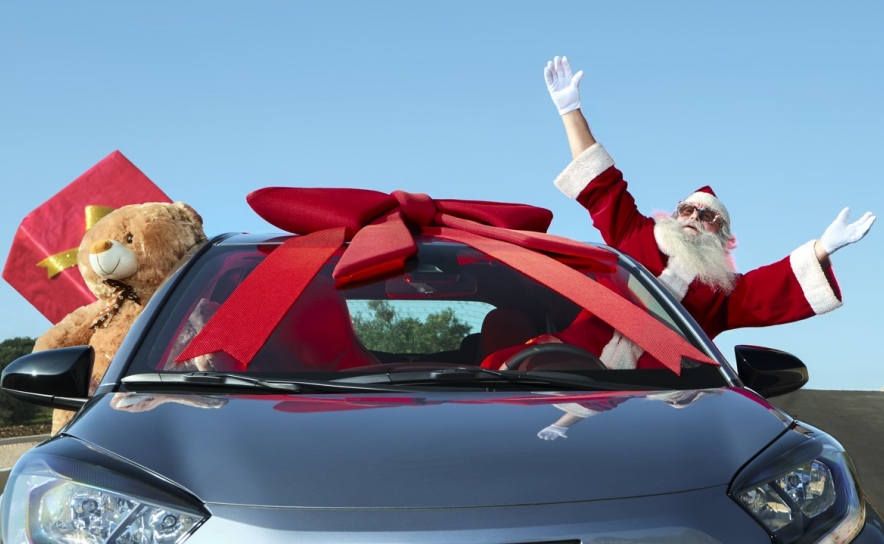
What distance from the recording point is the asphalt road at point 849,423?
30.0ft

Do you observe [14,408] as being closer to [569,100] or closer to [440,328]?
[569,100]

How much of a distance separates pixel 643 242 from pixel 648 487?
14.5 ft

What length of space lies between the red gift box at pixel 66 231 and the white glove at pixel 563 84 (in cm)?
263

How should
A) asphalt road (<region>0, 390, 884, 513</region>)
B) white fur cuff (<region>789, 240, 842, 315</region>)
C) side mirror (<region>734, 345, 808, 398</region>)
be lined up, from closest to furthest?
side mirror (<region>734, 345, 808, 398</region>)
white fur cuff (<region>789, 240, 842, 315</region>)
asphalt road (<region>0, 390, 884, 513</region>)

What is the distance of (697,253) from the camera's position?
6.04 meters

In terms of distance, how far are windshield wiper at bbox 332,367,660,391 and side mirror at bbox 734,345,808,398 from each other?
0.57m

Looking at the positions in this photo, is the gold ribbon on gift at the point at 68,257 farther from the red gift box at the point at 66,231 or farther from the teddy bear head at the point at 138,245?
the teddy bear head at the point at 138,245

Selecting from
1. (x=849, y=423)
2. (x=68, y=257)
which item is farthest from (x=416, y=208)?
(x=849, y=423)

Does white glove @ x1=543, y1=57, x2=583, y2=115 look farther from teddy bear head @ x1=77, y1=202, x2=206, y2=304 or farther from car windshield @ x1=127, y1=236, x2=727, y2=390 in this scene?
car windshield @ x1=127, y1=236, x2=727, y2=390

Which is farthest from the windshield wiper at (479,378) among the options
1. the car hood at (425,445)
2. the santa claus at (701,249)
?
the santa claus at (701,249)

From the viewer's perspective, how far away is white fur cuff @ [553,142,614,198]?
6.25 m

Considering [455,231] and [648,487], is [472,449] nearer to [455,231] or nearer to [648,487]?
[648,487]

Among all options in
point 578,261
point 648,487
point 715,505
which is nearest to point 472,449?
point 648,487

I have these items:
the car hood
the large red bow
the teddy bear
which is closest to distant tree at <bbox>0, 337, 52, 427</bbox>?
the teddy bear
